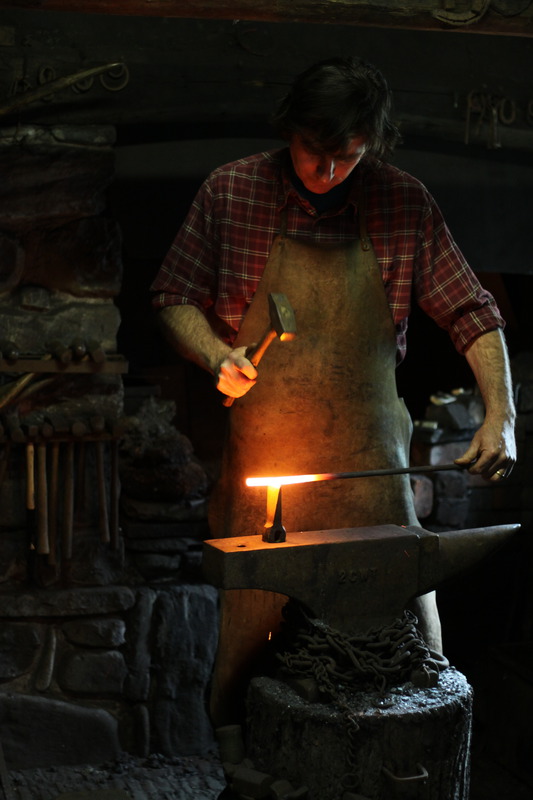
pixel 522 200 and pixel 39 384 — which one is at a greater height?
pixel 522 200

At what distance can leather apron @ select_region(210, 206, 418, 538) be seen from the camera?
2582 mm

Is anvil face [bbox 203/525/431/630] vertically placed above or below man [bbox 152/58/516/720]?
below

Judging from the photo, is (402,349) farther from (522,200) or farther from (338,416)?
(522,200)

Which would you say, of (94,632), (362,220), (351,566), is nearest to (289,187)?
(362,220)

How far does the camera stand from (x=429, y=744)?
2.20 meters

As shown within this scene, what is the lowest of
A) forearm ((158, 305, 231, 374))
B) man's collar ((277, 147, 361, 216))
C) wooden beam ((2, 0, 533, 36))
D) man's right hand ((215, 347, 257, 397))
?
man's right hand ((215, 347, 257, 397))

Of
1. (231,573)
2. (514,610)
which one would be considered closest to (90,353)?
(231,573)

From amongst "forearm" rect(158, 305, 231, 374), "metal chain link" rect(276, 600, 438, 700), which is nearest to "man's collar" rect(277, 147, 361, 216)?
"forearm" rect(158, 305, 231, 374)

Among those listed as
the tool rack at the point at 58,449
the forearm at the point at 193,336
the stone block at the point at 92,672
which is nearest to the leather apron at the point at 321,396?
the forearm at the point at 193,336

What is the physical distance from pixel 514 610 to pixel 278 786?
226cm

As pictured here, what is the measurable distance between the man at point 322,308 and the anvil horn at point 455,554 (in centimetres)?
21

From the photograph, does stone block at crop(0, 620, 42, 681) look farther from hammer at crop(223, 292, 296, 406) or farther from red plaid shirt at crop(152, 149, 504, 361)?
hammer at crop(223, 292, 296, 406)

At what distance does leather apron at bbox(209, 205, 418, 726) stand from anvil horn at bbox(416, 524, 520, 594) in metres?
0.24

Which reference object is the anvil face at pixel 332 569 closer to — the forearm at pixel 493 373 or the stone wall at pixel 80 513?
the forearm at pixel 493 373
